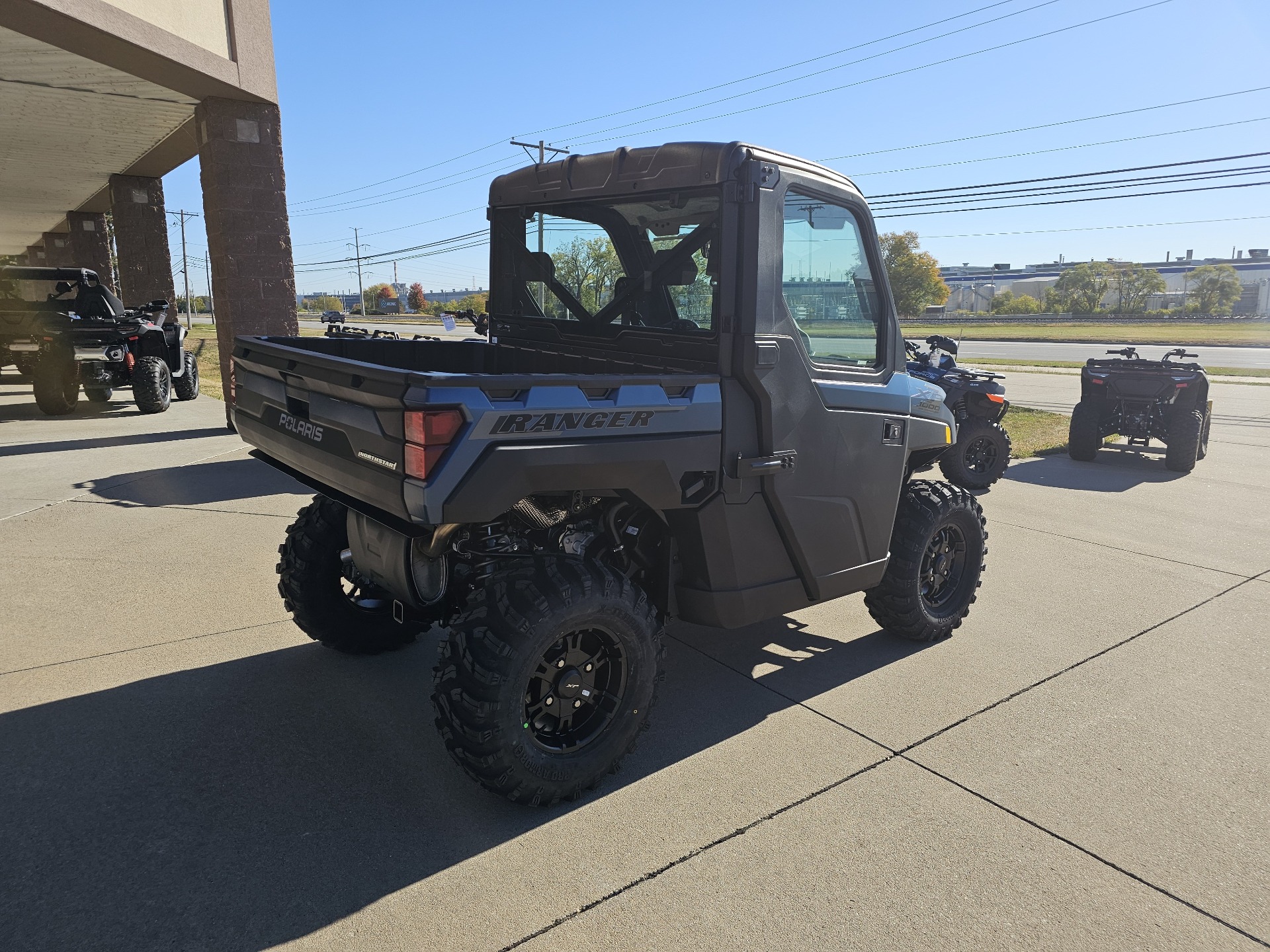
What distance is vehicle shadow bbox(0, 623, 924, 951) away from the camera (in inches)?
94.7

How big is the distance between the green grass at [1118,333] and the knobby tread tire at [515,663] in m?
37.8

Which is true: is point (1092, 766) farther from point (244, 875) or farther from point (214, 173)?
point (214, 173)

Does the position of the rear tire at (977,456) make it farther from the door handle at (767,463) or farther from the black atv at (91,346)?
the black atv at (91,346)

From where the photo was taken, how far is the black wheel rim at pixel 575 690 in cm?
302

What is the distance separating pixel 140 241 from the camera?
62.3 feet

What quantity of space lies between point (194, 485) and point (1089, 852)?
7.63 meters

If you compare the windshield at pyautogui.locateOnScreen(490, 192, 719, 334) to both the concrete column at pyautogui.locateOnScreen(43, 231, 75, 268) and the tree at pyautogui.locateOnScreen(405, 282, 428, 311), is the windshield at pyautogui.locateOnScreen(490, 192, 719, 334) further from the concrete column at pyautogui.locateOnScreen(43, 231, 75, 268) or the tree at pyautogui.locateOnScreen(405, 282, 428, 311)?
the tree at pyautogui.locateOnScreen(405, 282, 428, 311)

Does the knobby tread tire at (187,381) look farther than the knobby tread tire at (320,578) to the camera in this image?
Yes

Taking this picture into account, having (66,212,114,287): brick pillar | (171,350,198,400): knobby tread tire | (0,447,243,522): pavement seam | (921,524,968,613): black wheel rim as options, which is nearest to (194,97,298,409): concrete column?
(0,447,243,522): pavement seam

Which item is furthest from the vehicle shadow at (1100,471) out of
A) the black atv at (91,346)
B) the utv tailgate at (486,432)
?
the black atv at (91,346)

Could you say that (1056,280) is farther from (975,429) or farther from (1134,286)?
(975,429)

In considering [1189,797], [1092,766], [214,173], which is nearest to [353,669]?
[1092,766]

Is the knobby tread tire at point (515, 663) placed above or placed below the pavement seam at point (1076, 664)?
above

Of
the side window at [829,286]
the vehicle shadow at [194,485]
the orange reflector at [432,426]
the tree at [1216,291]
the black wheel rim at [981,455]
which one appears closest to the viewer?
the orange reflector at [432,426]
